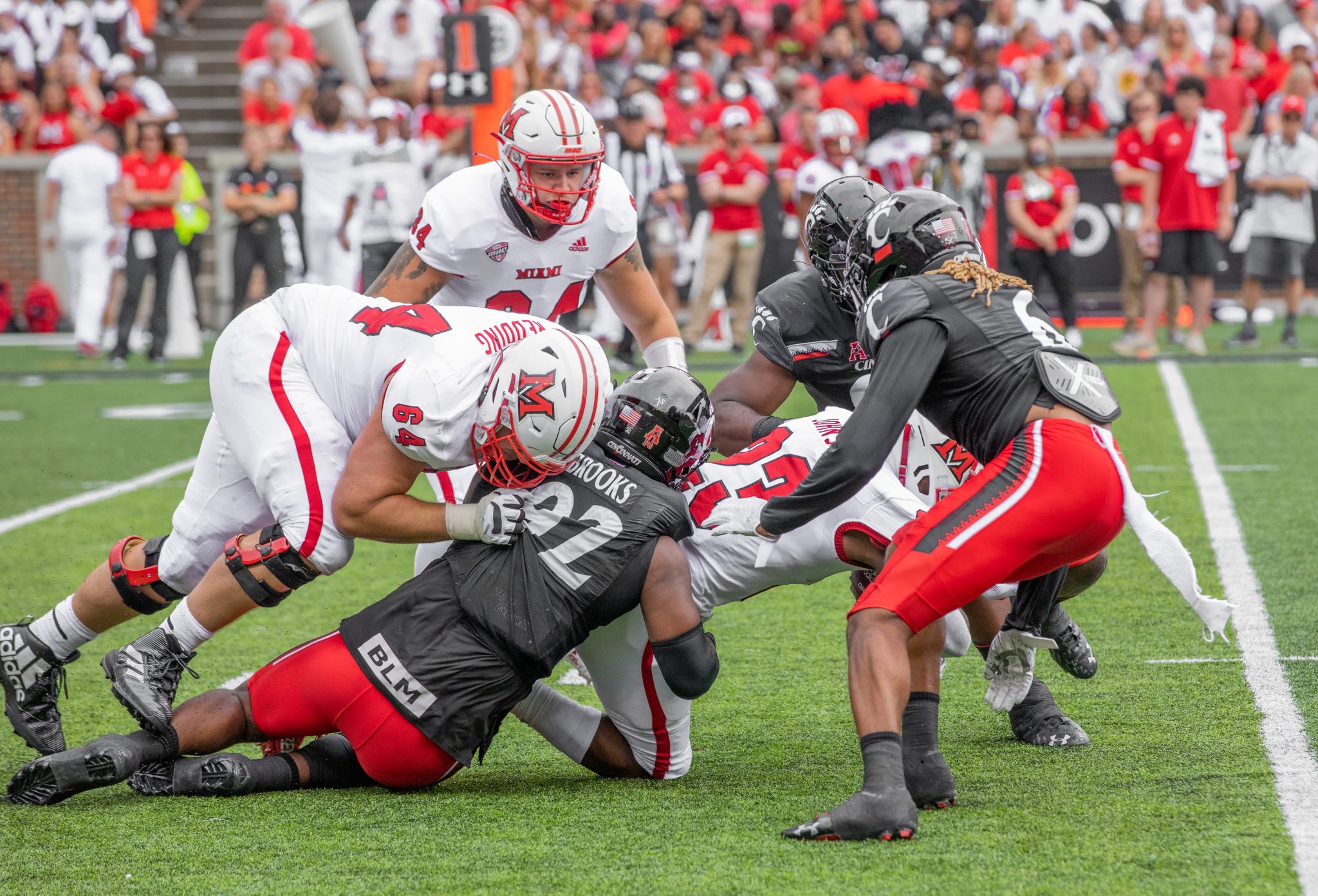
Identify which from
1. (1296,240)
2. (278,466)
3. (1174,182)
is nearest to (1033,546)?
(278,466)

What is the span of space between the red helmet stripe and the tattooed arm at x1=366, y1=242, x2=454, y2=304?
4.29 feet

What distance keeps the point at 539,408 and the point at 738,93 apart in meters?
13.2

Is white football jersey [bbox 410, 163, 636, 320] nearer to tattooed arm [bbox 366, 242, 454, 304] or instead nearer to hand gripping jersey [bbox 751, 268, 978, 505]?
tattooed arm [bbox 366, 242, 454, 304]

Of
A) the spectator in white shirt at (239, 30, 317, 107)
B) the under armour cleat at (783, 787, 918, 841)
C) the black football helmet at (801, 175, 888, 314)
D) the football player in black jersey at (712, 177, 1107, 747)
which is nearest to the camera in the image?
the under armour cleat at (783, 787, 918, 841)

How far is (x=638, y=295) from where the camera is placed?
17.3 feet

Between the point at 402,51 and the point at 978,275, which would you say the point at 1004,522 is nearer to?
the point at 978,275

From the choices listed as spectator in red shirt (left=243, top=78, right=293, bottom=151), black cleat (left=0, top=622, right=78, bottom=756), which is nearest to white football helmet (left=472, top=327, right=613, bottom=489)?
black cleat (left=0, top=622, right=78, bottom=756)

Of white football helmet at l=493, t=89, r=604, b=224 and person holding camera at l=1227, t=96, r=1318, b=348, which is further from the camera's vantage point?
person holding camera at l=1227, t=96, r=1318, b=348

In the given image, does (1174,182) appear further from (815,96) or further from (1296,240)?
(815,96)

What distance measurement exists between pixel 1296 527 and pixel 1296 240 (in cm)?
785

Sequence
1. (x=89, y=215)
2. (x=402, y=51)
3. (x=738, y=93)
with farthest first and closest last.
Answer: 1. (x=402, y=51)
2. (x=738, y=93)
3. (x=89, y=215)

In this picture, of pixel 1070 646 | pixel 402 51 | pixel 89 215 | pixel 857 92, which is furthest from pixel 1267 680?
pixel 402 51

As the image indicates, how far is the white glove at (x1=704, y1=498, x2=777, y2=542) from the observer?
3902 mm

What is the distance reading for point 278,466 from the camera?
13.1 ft
